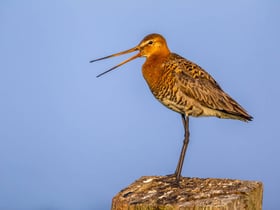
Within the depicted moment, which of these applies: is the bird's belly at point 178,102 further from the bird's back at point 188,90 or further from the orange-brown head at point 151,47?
the orange-brown head at point 151,47

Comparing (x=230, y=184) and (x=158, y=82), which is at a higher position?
(x=158, y=82)

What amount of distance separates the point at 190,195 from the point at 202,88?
3.03 metres

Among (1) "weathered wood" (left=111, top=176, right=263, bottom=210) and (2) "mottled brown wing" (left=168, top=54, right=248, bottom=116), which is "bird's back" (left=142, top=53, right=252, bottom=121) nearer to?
(2) "mottled brown wing" (left=168, top=54, right=248, bottom=116)

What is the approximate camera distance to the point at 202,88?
9.90 m

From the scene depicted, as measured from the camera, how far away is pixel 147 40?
9.94 m

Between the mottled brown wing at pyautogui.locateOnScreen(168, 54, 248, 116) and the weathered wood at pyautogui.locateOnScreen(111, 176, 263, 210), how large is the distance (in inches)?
69.6

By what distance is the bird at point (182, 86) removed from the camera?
31.9ft

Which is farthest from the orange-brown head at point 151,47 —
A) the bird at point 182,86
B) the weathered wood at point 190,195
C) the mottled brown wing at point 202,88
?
the weathered wood at point 190,195

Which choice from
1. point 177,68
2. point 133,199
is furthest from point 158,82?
point 133,199

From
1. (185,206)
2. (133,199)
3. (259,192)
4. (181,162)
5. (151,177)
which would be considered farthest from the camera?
(181,162)

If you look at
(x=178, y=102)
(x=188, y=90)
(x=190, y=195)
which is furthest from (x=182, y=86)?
(x=190, y=195)

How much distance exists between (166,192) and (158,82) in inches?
106

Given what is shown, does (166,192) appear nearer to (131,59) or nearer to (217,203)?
(217,203)

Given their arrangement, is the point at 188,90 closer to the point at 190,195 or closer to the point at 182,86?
the point at 182,86
